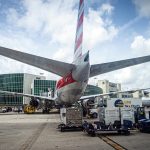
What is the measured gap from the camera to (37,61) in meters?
13.6

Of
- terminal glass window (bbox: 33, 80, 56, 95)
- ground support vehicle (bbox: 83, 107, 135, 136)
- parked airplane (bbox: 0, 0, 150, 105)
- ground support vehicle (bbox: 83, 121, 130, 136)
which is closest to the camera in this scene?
parked airplane (bbox: 0, 0, 150, 105)

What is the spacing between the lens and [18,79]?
10669 cm

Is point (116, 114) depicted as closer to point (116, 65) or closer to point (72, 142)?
point (116, 65)

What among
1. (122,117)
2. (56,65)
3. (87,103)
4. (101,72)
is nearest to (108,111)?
(122,117)

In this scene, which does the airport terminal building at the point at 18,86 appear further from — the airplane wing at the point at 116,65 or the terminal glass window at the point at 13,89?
the airplane wing at the point at 116,65

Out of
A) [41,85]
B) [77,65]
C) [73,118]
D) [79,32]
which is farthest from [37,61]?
[41,85]

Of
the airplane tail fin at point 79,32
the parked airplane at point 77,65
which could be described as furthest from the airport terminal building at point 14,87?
the airplane tail fin at point 79,32

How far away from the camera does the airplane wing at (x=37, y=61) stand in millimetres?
11766

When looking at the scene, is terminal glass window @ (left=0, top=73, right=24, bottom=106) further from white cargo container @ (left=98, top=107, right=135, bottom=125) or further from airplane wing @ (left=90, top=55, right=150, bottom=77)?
airplane wing @ (left=90, top=55, right=150, bottom=77)

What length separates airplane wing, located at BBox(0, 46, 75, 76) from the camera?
1177cm

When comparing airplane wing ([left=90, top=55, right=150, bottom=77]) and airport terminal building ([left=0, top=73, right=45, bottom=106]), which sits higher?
airport terminal building ([left=0, top=73, right=45, bottom=106])

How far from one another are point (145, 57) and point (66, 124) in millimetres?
7270

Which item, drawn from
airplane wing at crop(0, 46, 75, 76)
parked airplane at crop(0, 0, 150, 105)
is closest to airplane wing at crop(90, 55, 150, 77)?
parked airplane at crop(0, 0, 150, 105)

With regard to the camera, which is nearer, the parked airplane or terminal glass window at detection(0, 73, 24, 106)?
the parked airplane
